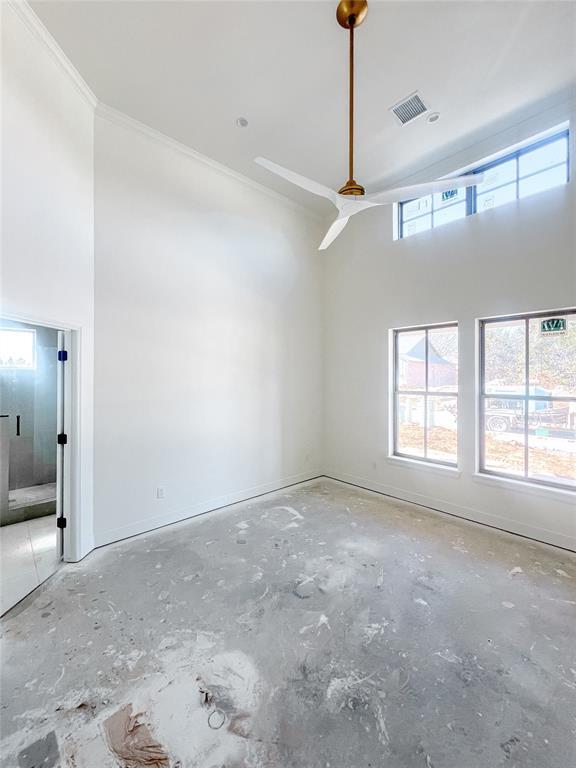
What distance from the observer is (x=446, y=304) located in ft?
13.4

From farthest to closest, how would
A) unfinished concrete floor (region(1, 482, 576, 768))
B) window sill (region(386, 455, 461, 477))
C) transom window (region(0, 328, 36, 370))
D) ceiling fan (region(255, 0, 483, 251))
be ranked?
window sill (region(386, 455, 461, 477)) → transom window (region(0, 328, 36, 370)) → ceiling fan (region(255, 0, 483, 251)) → unfinished concrete floor (region(1, 482, 576, 768))

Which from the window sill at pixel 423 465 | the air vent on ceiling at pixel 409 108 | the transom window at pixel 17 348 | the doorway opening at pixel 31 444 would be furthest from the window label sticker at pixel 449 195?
the transom window at pixel 17 348

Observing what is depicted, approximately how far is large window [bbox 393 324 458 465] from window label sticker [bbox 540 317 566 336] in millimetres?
871

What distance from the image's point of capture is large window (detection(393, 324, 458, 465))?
417 cm

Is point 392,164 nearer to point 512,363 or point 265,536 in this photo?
point 512,363

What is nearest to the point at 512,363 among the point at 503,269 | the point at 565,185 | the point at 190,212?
the point at 503,269

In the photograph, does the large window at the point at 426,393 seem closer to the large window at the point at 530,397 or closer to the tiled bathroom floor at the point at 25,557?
the large window at the point at 530,397

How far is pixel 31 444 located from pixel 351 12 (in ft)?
16.7

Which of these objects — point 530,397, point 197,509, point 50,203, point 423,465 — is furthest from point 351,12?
point 197,509

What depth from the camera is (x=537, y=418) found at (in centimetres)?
353

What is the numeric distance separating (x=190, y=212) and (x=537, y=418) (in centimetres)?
457

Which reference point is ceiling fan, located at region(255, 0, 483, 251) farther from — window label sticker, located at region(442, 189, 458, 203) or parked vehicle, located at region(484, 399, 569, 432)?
parked vehicle, located at region(484, 399, 569, 432)

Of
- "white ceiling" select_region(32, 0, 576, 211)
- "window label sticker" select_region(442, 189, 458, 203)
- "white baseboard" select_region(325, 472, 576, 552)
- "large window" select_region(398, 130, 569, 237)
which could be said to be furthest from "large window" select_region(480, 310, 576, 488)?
"white ceiling" select_region(32, 0, 576, 211)

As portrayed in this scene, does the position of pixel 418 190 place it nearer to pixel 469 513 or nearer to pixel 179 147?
pixel 179 147
